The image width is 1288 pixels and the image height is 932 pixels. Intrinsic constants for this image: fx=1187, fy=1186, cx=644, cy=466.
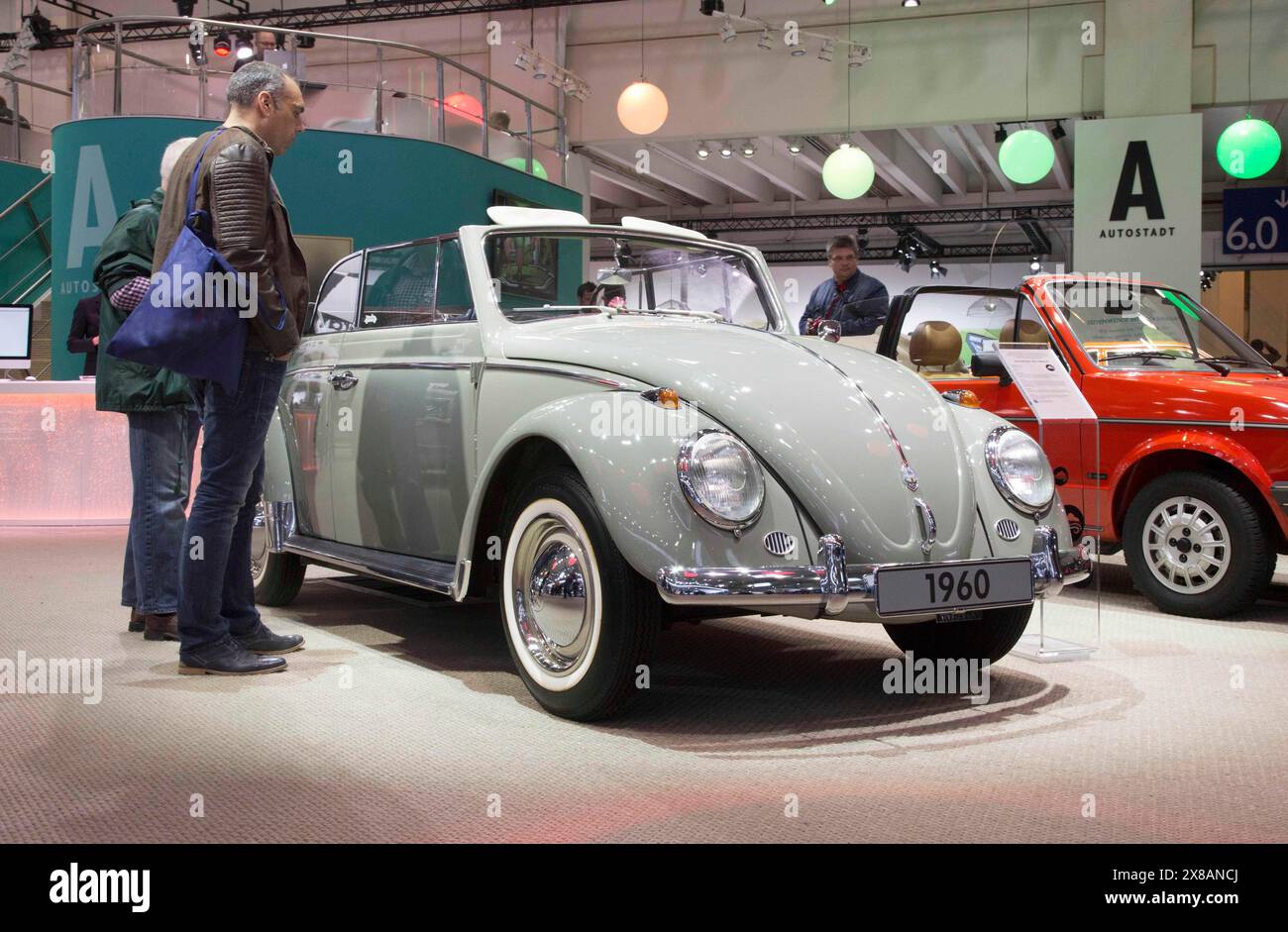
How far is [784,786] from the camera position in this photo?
9.26 feet

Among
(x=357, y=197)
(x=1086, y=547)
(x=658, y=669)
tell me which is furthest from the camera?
(x=357, y=197)

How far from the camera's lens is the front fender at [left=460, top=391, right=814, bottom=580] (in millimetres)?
3014

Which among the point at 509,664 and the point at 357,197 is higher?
the point at 357,197

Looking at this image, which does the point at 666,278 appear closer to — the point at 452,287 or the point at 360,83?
the point at 452,287

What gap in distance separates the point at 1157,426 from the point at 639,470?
327cm

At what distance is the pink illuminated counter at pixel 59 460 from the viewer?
8.59m

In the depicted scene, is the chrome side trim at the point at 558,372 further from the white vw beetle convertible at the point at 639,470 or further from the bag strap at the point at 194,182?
the bag strap at the point at 194,182

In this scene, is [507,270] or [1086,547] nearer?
[1086,547]

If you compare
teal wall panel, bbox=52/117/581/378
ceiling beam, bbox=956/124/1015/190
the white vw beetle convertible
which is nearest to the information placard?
the white vw beetle convertible

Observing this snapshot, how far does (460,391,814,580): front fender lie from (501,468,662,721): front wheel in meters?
0.09

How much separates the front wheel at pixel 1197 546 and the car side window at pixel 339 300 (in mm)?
3614

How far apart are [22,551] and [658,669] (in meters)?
4.96
